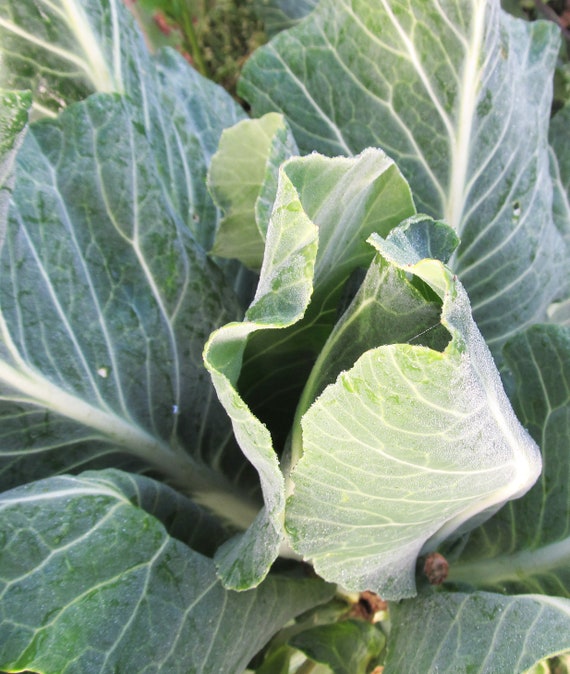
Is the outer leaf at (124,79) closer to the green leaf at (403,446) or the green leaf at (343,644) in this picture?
the green leaf at (403,446)

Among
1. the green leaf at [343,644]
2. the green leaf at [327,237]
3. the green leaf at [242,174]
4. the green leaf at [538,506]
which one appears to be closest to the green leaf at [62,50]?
the green leaf at [242,174]

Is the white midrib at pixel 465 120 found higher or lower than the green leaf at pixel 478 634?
higher

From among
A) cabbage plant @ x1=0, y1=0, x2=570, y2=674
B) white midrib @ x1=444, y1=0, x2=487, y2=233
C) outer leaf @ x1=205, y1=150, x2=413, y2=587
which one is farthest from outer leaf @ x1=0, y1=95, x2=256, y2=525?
white midrib @ x1=444, y1=0, x2=487, y2=233

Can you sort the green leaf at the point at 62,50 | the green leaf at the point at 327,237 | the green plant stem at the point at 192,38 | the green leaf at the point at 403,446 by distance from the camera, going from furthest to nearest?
the green plant stem at the point at 192,38, the green leaf at the point at 62,50, the green leaf at the point at 327,237, the green leaf at the point at 403,446

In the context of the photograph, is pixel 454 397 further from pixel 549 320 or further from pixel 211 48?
pixel 211 48

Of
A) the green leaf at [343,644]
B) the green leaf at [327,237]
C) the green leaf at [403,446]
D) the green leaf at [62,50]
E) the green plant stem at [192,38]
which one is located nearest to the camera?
the green leaf at [403,446]

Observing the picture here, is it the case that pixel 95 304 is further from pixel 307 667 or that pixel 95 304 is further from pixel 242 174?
pixel 307 667

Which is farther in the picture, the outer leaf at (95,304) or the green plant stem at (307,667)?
the green plant stem at (307,667)

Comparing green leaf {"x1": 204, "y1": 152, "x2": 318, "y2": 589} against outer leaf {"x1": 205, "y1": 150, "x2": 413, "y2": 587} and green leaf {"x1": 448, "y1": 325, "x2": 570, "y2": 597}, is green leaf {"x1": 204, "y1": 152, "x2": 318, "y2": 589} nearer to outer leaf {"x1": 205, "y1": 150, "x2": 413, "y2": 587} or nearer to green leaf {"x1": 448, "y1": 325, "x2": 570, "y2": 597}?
outer leaf {"x1": 205, "y1": 150, "x2": 413, "y2": 587}
